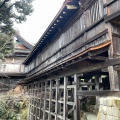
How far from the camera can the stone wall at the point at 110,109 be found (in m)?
4.34

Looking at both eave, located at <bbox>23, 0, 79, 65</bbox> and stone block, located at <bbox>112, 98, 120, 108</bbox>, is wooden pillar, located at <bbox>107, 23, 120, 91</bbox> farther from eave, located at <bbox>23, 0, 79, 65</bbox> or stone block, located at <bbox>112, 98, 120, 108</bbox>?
eave, located at <bbox>23, 0, 79, 65</bbox>

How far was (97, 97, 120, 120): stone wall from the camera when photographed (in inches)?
171

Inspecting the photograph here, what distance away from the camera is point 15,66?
22.9 metres

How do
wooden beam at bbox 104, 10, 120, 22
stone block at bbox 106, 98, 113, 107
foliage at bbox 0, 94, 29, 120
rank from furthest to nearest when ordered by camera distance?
foliage at bbox 0, 94, 29, 120, wooden beam at bbox 104, 10, 120, 22, stone block at bbox 106, 98, 113, 107

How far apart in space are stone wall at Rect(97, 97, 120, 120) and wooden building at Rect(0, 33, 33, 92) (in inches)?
724

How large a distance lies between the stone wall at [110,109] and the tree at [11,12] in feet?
33.8

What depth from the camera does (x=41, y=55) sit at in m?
15.8

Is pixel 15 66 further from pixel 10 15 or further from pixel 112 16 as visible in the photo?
pixel 112 16

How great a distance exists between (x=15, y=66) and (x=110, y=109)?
2001 centimetres

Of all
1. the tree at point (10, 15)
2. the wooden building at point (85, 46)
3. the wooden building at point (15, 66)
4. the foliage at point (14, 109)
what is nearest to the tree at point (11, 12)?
the tree at point (10, 15)

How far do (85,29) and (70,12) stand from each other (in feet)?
6.65

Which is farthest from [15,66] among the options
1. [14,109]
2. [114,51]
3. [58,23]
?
[114,51]

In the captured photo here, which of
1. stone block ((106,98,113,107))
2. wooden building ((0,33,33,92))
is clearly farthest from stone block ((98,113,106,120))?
wooden building ((0,33,33,92))

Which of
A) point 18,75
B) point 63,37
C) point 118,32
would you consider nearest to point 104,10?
point 118,32
